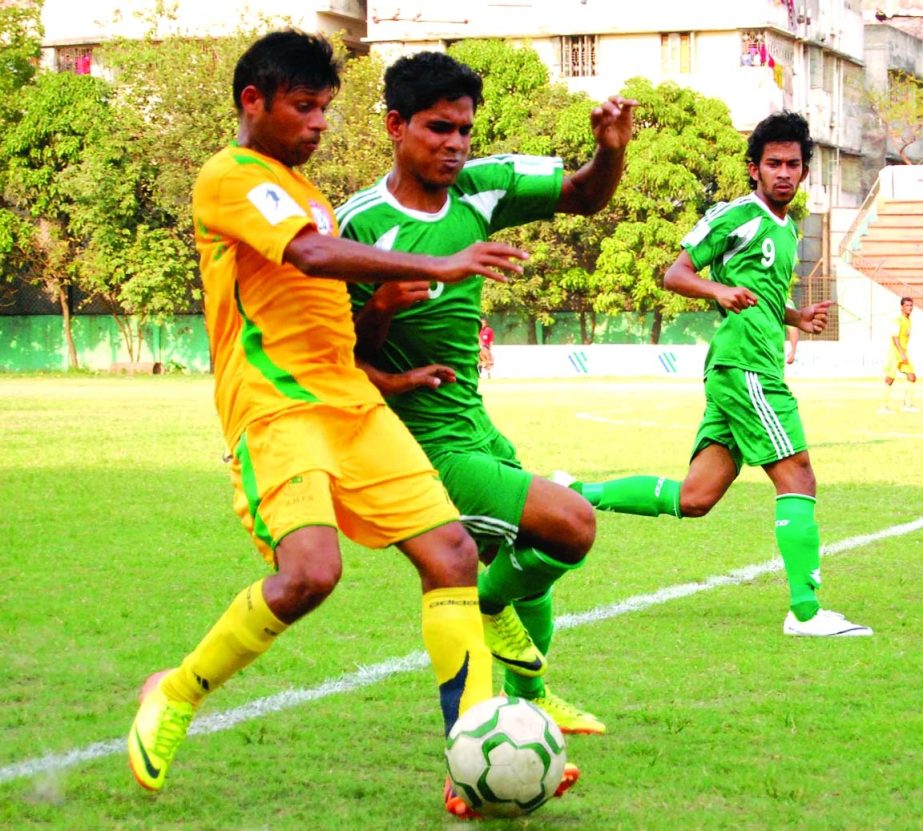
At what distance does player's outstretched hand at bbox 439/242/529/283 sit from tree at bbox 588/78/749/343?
4924 cm

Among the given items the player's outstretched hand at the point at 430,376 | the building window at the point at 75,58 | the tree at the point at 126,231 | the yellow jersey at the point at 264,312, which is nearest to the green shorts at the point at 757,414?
the player's outstretched hand at the point at 430,376

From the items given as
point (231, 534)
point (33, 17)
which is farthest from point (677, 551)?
point (33, 17)

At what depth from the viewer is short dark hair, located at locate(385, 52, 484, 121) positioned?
204 inches

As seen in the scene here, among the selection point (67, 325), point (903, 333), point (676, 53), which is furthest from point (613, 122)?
point (676, 53)

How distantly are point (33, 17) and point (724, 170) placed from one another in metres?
26.6

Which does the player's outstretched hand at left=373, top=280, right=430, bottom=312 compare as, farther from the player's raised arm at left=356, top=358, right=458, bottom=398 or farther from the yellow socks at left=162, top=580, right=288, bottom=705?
the yellow socks at left=162, top=580, right=288, bottom=705

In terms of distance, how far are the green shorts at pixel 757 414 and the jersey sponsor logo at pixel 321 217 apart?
10.6 ft

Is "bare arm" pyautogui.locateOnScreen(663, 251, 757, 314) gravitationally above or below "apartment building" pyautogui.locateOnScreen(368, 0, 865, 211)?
below

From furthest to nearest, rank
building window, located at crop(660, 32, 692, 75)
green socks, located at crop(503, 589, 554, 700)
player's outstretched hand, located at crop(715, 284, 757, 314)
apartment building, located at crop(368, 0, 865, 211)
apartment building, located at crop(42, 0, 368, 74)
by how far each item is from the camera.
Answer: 1. apartment building, located at crop(42, 0, 368, 74)
2. building window, located at crop(660, 32, 692, 75)
3. apartment building, located at crop(368, 0, 865, 211)
4. player's outstretched hand, located at crop(715, 284, 757, 314)
5. green socks, located at crop(503, 589, 554, 700)

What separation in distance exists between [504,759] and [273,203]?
1.64 m

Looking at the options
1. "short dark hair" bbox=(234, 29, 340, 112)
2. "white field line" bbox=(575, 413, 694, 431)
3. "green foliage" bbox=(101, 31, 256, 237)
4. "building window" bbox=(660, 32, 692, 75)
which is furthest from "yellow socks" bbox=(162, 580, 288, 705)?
"building window" bbox=(660, 32, 692, 75)

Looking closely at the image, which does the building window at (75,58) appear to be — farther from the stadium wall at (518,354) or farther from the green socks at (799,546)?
the green socks at (799,546)

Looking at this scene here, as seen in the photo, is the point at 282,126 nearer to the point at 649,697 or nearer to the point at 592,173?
the point at 592,173

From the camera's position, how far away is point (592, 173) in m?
5.54
